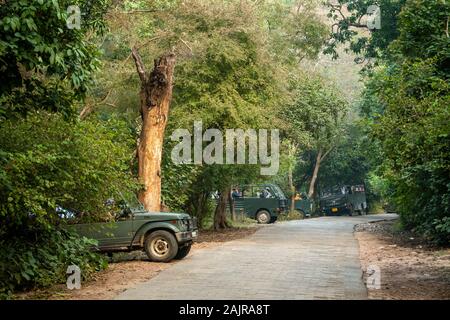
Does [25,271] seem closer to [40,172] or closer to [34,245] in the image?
[34,245]

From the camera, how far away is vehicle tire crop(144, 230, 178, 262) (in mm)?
13891

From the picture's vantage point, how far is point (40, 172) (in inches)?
398

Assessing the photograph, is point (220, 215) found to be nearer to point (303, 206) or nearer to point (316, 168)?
point (303, 206)

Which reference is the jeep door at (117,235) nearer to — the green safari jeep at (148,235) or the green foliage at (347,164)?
the green safari jeep at (148,235)

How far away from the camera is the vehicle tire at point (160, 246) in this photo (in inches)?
547

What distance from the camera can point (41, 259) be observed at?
10773 millimetres

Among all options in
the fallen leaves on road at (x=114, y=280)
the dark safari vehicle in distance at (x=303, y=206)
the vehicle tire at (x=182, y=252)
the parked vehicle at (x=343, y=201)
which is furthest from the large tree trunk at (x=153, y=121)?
the parked vehicle at (x=343, y=201)

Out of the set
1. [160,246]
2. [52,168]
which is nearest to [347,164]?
[160,246]

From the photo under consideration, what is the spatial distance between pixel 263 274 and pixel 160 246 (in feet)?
9.59

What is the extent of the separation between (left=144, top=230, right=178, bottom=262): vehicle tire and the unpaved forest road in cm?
38

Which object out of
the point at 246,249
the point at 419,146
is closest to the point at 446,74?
the point at 419,146

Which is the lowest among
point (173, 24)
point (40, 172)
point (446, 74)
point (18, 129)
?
point (40, 172)

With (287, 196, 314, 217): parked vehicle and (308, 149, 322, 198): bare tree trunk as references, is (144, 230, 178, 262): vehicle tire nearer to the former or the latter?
(287, 196, 314, 217): parked vehicle
